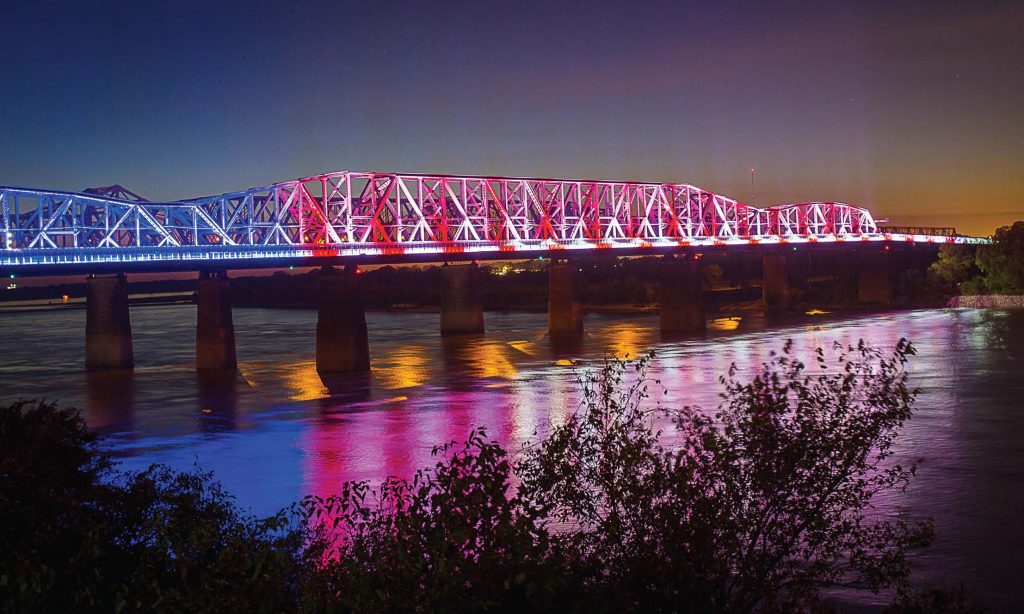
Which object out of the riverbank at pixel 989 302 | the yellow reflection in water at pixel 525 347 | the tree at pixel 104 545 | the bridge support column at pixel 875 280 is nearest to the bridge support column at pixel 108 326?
the yellow reflection in water at pixel 525 347

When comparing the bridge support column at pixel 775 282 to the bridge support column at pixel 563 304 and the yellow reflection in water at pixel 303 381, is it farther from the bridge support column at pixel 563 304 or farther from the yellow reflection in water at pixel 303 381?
the yellow reflection in water at pixel 303 381

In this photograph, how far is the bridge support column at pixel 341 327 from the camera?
64.8 metres

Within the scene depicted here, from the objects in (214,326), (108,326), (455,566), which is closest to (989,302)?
(214,326)

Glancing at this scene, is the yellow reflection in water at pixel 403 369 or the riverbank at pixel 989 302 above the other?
the riverbank at pixel 989 302

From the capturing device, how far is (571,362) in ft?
219

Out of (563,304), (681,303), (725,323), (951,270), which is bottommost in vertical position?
(725,323)

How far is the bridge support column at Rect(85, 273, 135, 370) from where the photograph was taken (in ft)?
229

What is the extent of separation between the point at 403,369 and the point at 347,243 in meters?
Answer: 13.9

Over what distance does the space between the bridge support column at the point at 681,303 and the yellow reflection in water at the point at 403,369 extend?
76.7ft

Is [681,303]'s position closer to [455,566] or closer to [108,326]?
[108,326]

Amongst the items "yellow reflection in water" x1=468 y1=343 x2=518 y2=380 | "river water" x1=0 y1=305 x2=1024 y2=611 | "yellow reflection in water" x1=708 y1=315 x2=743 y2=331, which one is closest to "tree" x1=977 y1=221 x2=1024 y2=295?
"river water" x1=0 y1=305 x2=1024 y2=611

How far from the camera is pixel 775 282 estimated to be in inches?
5172

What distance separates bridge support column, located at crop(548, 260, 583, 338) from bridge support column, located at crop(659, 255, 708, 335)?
7.69 meters

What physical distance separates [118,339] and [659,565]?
213 feet
